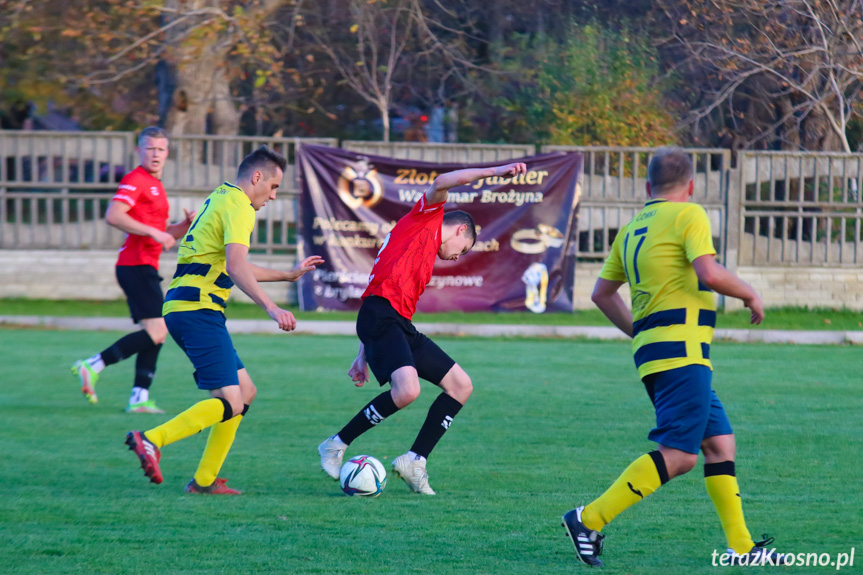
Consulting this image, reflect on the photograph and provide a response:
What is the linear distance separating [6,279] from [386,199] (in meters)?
7.02

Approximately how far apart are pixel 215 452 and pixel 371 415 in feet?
3.04

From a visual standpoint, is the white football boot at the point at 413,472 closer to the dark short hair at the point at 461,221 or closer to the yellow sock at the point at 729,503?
the dark short hair at the point at 461,221

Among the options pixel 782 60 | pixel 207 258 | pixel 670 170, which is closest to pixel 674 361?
pixel 670 170

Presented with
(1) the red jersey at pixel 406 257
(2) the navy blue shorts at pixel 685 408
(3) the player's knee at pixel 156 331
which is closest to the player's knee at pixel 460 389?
(1) the red jersey at pixel 406 257

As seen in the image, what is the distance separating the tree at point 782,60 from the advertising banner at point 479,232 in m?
4.55

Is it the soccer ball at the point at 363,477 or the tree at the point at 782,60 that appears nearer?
the soccer ball at the point at 363,477

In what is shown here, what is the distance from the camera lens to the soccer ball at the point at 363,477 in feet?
19.6

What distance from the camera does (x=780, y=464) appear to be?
676 cm

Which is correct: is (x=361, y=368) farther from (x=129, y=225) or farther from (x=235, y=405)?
(x=129, y=225)

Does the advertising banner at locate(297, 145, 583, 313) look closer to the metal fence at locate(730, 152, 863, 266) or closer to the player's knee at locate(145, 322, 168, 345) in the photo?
the metal fence at locate(730, 152, 863, 266)

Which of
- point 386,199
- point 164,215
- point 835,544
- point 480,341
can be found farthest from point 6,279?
point 835,544

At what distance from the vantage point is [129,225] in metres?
8.43

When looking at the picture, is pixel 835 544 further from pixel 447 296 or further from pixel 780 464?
pixel 447 296

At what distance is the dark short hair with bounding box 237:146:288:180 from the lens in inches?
236
